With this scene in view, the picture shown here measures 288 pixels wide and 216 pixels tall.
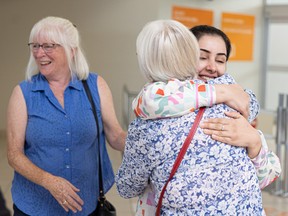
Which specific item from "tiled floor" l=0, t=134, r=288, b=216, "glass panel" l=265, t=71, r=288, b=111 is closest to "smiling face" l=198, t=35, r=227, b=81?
"tiled floor" l=0, t=134, r=288, b=216

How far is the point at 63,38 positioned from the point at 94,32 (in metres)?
7.33

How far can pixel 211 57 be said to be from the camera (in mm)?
1672

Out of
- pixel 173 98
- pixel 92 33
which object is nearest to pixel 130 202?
pixel 173 98

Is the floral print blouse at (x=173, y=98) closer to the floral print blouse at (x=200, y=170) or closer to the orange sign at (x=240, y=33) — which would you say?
the floral print blouse at (x=200, y=170)

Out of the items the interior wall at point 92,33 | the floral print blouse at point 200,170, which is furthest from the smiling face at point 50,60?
the interior wall at point 92,33

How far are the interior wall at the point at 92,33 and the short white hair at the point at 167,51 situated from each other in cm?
777

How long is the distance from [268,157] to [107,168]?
39.1 inches

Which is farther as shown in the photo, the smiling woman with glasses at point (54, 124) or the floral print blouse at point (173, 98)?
the smiling woman with glasses at point (54, 124)

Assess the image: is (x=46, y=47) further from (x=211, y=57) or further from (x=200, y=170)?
(x=200, y=170)

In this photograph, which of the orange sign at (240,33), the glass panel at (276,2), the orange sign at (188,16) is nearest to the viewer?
the orange sign at (188,16)

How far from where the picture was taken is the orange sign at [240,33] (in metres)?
10.0

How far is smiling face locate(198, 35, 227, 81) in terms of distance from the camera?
167 centimetres

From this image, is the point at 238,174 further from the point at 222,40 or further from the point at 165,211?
the point at 222,40

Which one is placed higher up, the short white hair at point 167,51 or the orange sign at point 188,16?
the short white hair at point 167,51
